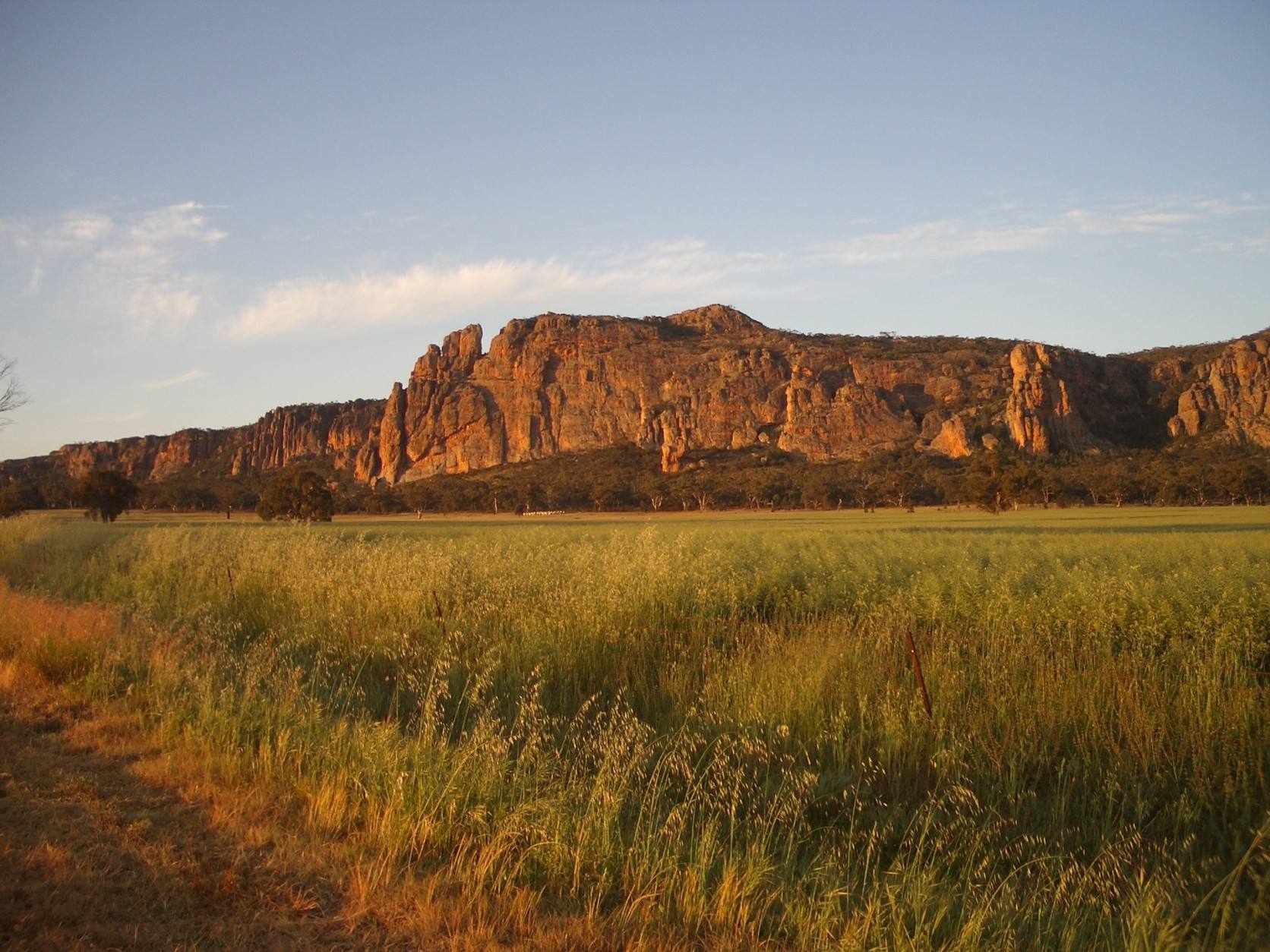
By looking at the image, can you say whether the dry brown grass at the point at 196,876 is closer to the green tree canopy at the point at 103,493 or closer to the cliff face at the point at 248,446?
the green tree canopy at the point at 103,493

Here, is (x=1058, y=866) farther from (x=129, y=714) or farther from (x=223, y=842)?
(x=129, y=714)

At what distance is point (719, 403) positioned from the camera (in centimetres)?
14562

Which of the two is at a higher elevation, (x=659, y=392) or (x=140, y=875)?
(x=659, y=392)

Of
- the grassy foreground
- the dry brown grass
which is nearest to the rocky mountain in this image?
the grassy foreground

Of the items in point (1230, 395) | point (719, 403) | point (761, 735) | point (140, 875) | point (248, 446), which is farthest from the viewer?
point (248, 446)

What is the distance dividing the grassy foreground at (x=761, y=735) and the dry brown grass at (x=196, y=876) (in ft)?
0.49

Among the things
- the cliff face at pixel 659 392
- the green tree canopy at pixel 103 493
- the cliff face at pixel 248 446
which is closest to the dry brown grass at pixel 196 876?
the green tree canopy at pixel 103 493

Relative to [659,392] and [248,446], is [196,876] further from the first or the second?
[248,446]

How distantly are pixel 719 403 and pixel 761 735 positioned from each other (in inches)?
5534

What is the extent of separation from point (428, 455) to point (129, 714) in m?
160

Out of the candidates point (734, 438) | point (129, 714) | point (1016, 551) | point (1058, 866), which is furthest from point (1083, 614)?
point (734, 438)

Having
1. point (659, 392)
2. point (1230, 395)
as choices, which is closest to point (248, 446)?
point (659, 392)

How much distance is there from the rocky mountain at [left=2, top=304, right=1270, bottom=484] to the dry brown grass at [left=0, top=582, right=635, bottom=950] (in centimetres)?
11044

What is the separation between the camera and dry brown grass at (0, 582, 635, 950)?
3.32 m
